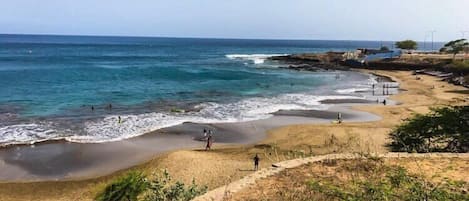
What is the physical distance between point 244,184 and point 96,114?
23384mm

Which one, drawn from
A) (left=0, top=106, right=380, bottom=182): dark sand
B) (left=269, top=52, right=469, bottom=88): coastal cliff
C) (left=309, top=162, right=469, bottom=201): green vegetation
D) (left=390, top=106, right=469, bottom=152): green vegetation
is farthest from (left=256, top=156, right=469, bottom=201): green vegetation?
(left=269, top=52, right=469, bottom=88): coastal cliff

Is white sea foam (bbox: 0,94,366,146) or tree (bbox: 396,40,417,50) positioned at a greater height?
tree (bbox: 396,40,417,50)

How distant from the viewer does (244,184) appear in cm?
1118

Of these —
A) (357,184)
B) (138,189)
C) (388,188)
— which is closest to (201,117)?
(138,189)

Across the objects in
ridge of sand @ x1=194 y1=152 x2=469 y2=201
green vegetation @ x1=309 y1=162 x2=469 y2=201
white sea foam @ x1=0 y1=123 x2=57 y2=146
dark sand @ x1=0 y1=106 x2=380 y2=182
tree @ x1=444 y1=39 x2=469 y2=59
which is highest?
tree @ x1=444 y1=39 x2=469 y2=59

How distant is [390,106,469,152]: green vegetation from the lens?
16953 millimetres

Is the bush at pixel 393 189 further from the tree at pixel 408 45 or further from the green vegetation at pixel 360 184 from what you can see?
the tree at pixel 408 45

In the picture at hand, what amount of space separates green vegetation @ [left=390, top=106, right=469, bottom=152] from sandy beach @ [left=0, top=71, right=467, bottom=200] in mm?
1606

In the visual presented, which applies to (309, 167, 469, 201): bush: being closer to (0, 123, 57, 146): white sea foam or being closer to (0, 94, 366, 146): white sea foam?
(0, 94, 366, 146): white sea foam

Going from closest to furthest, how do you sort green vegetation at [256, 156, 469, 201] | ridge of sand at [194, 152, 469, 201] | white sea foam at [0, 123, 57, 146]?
green vegetation at [256, 156, 469, 201]
ridge of sand at [194, 152, 469, 201]
white sea foam at [0, 123, 57, 146]

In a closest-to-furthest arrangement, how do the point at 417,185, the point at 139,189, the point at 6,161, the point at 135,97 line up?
the point at 417,185, the point at 139,189, the point at 6,161, the point at 135,97

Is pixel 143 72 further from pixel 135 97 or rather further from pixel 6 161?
pixel 6 161

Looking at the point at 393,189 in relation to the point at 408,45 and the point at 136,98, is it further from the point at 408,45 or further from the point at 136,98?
the point at 408,45

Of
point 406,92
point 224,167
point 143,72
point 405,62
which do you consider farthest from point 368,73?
point 224,167
